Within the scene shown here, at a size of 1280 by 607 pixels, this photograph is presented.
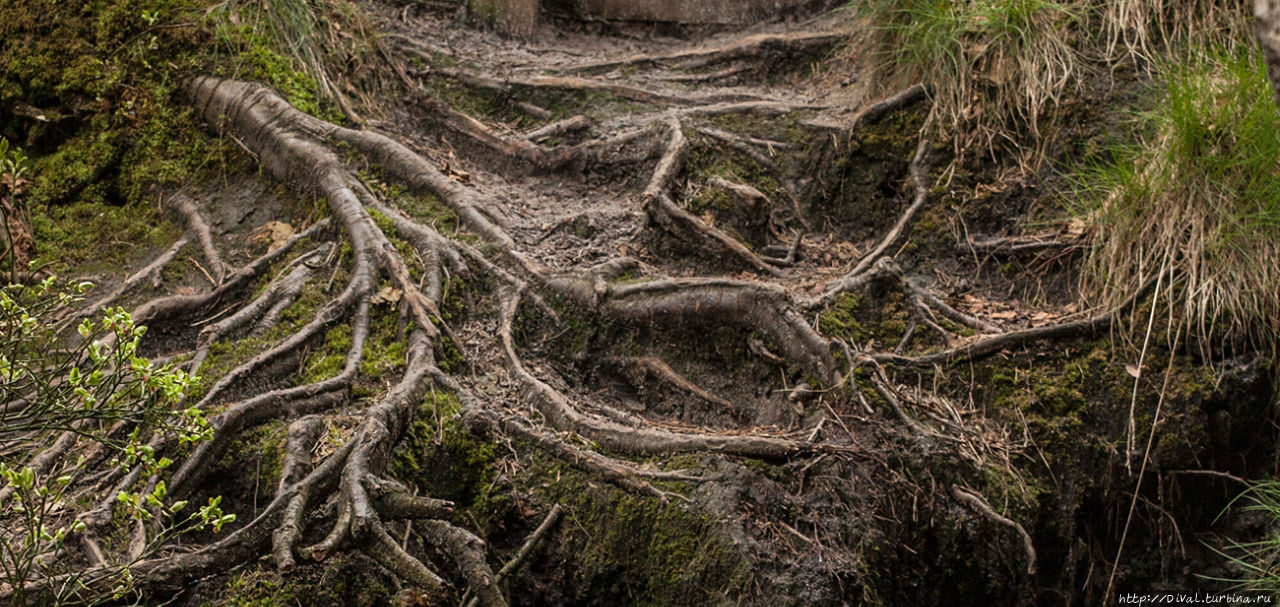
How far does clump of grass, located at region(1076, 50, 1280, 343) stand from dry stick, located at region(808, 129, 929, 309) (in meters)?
0.80

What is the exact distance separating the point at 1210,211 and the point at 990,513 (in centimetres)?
156

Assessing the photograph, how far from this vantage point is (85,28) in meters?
5.06

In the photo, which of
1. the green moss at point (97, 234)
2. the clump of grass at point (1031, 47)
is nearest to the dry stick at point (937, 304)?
the clump of grass at point (1031, 47)

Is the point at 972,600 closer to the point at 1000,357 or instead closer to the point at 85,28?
the point at 1000,357

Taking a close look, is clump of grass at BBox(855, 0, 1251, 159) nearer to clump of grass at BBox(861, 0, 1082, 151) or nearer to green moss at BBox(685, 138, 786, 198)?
clump of grass at BBox(861, 0, 1082, 151)

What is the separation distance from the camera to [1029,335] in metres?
4.23

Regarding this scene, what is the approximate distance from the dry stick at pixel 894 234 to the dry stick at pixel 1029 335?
367 millimetres

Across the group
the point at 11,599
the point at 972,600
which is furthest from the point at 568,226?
the point at 11,599

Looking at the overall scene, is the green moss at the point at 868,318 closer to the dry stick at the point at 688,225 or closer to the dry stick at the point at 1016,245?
the dry stick at the point at 688,225

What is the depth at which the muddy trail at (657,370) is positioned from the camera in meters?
3.42

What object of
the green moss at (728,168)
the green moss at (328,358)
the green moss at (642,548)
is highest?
the green moss at (728,168)

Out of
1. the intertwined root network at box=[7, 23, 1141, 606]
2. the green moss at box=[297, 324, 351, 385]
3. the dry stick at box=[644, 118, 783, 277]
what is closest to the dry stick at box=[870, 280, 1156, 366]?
the intertwined root network at box=[7, 23, 1141, 606]

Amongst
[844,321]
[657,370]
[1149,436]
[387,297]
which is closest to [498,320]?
[387,297]

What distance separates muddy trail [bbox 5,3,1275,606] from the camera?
342cm
